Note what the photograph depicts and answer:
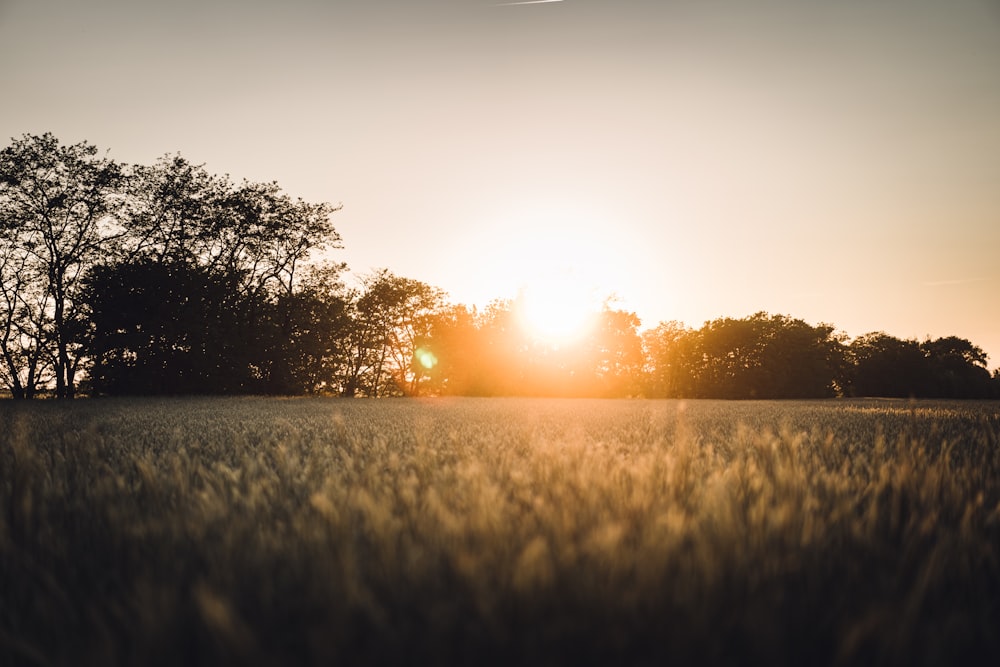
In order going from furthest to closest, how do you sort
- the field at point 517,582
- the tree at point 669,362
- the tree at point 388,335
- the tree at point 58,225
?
the tree at point 669,362 → the tree at point 388,335 → the tree at point 58,225 → the field at point 517,582

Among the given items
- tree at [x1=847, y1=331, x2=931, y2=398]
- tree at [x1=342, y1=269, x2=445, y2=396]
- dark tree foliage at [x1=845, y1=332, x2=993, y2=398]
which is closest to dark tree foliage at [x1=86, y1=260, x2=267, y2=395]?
tree at [x1=342, y1=269, x2=445, y2=396]

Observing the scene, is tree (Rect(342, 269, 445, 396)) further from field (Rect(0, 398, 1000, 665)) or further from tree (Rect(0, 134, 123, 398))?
field (Rect(0, 398, 1000, 665))

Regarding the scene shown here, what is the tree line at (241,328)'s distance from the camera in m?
22.3

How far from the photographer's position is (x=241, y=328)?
1046 inches

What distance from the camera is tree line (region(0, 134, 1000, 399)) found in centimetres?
2228

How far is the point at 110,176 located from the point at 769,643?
3103 centimetres

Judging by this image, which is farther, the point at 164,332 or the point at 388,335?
the point at 388,335

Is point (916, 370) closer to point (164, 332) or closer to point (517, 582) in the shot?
point (517, 582)

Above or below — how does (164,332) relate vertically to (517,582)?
above

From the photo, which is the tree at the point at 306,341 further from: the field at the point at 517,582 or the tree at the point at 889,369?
the tree at the point at 889,369

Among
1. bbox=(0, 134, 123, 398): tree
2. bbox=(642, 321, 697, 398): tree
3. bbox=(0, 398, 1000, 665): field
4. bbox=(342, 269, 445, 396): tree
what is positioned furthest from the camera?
bbox=(642, 321, 697, 398): tree

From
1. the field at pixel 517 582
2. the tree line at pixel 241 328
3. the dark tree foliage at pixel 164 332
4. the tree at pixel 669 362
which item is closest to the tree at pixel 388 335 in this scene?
the tree line at pixel 241 328

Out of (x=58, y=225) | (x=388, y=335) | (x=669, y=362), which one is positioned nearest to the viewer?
(x=58, y=225)

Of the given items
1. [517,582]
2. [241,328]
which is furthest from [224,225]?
[517,582]
